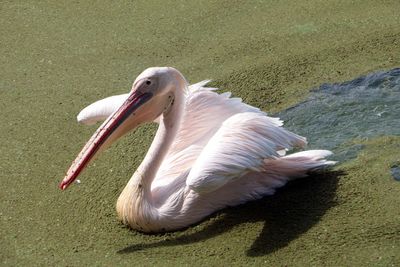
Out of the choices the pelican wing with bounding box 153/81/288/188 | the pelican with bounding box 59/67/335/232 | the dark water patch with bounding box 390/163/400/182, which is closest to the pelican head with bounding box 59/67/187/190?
the pelican with bounding box 59/67/335/232

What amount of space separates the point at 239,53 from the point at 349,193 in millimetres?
1745

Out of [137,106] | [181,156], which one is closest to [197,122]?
[181,156]

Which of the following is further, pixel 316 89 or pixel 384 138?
pixel 316 89

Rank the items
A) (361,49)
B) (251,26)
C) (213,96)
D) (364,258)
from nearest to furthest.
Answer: (364,258) → (213,96) → (361,49) → (251,26)

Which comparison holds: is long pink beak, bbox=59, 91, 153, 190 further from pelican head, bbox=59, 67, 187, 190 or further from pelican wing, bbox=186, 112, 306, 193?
pelican wing, bbox=186, 112, 306, 193

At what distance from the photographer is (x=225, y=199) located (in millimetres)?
3932

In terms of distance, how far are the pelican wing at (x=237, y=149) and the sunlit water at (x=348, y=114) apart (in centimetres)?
47

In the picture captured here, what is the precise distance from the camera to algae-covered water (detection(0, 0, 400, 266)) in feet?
12.2

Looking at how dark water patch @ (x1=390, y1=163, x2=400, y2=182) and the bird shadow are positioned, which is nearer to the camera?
the bird shadow

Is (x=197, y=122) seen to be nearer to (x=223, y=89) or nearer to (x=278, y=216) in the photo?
(x=278, y=216)

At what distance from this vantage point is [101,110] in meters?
4.27

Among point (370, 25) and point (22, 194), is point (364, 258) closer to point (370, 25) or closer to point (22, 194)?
point (22, 194)

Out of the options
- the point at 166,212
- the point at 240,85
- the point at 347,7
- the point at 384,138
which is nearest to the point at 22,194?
the point at 166,212

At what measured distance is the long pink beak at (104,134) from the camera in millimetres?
3852
